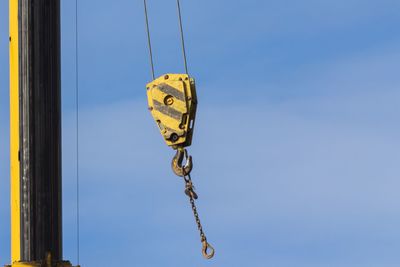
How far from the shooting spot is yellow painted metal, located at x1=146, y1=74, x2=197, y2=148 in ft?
63.8

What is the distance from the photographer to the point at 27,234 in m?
19.8

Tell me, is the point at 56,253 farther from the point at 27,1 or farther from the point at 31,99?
the point at 27,1

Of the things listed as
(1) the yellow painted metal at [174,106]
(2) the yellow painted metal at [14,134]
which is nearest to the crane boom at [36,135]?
(2) the yellow painted metal at [14,134]

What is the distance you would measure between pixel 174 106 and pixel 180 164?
823 mm

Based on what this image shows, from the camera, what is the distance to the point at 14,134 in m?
20.2

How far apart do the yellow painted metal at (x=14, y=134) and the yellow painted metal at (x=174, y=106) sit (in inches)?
77.1

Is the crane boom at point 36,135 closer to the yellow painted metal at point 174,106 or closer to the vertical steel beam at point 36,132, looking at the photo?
the vertical steel beam at point 36,132

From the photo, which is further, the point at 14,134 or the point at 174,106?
the point at 14,134

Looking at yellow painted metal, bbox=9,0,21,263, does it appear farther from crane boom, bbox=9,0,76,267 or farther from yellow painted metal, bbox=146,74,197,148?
yellow painted metal, bbox=146,74,197,148

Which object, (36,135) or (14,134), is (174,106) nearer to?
(36,135)

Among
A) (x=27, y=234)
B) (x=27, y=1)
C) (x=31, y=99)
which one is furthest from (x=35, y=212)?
(x=27, y=1)

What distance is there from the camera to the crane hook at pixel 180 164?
1912 centimetres

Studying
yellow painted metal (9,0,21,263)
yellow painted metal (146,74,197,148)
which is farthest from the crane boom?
yellow painted metal (146,74,197,148)

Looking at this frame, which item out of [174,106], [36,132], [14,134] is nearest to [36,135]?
[36,132]
